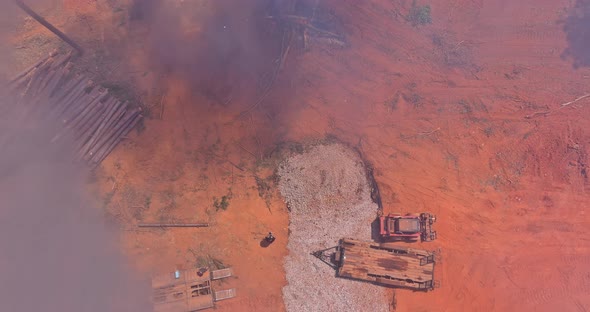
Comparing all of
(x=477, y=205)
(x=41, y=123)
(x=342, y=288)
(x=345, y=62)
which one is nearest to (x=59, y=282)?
(x=41, y=123)

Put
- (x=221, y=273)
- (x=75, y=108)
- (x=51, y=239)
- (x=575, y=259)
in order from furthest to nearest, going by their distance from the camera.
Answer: (x=75, y=108), (x=575, y=259), (x=221, y=273), (x=51, y=239)

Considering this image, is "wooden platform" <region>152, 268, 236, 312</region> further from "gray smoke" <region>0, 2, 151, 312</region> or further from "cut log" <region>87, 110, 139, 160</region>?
"cut log" <region>87, 110, 139, 160</region>

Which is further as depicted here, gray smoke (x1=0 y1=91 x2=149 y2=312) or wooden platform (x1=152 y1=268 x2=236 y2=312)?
wooden platform (x1=152 y1=268 x2=236 y2=312)

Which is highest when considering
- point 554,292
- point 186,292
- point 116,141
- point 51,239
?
point 116,141

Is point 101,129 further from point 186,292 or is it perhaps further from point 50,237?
point 186,292

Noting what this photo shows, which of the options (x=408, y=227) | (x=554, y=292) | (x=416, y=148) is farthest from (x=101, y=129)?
(x=554, y=292)

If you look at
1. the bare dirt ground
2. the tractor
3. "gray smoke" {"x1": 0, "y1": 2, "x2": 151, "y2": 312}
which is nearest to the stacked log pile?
"gray smoke" {"x1": 0, "y1": 2, "x2": 151, "y2": 312}

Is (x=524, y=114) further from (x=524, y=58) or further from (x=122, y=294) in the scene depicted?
(x=122, y=294)

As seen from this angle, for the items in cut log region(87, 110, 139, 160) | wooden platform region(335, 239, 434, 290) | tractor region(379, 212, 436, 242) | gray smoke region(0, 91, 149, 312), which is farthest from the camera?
cut log region(87, 110, 139, 160)
